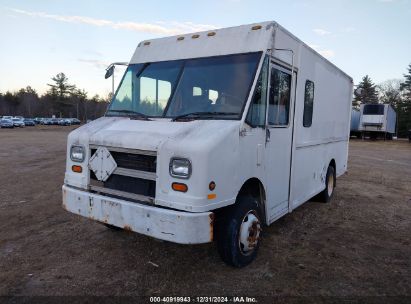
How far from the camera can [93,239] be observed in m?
5.21

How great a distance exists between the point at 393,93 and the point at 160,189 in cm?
7999

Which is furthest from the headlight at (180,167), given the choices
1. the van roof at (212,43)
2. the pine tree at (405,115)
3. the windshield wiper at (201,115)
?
the pine tree at (405,115)

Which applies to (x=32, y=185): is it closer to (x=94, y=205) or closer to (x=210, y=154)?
(x=94, y=205)

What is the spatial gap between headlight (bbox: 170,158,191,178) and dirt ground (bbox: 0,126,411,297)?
131cm

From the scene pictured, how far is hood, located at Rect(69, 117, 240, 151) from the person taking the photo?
148 inches

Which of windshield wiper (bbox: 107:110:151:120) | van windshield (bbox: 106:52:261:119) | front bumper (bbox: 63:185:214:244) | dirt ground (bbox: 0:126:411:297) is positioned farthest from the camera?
windshield wiper (bbox: 107:110:151:120)

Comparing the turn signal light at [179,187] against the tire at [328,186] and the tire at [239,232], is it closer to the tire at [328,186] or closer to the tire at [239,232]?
the tire at [239,232]

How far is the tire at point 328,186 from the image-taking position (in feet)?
25.4

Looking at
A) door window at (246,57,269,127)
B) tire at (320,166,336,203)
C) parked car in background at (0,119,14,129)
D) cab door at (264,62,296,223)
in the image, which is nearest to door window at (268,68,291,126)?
cab door at (264,62,296,223)

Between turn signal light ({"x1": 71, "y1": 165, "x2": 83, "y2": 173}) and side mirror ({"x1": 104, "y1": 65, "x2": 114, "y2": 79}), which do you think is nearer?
turn signal light ({"x1": 71, "y1": 165, "x2": 83, "y2": 173})

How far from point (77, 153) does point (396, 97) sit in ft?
251

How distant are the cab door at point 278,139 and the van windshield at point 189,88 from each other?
51 cm

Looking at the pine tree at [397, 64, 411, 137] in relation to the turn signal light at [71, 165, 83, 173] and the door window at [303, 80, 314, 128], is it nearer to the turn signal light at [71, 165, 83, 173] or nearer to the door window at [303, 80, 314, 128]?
the door window at [303, 80, 314, 128]

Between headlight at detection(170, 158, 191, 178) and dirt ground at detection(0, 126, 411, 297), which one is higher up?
headlight at detection(170, 158, 191, 178)
